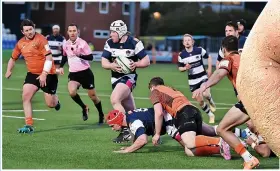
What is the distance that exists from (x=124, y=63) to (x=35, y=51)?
1.97 m

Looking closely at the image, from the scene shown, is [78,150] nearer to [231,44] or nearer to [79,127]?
[231,44]

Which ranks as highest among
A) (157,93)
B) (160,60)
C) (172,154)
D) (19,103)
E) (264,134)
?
→ (264,134)

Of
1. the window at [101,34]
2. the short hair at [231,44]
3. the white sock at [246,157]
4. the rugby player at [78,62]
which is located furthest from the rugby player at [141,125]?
the window at [101,34]

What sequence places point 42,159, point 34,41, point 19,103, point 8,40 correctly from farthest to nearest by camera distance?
1. point 8,40
2. point 19,103
3. point 34,41
4. point 42,159

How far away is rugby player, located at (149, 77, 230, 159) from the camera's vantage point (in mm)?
8797

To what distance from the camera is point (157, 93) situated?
9.44 metres

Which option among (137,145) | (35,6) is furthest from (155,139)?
(35,6)

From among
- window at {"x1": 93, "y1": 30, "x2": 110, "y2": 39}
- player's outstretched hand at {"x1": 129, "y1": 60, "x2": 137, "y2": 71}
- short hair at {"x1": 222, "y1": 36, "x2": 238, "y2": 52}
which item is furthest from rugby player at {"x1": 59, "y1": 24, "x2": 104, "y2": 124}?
window at {"x1": 93, "y1": 30, "x2": 110, "y2": 39}

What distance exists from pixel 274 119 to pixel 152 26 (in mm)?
77214

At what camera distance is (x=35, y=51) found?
12328 millimetres

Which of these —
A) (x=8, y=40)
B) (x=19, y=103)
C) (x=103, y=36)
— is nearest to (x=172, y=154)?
(x=19, y=103)

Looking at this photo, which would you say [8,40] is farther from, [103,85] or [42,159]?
[42,159]

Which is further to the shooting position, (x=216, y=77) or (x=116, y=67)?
(x=116, y=67)

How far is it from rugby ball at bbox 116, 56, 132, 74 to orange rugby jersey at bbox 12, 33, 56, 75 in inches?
62.1
